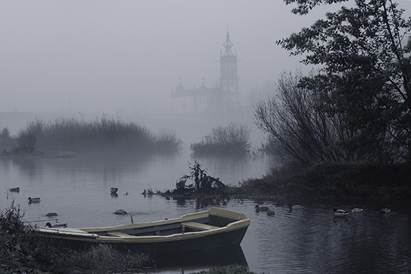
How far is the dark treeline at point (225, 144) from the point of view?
52.3 meters

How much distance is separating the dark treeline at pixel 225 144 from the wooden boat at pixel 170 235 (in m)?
37.8

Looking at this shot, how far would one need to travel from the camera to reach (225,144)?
5269 cm

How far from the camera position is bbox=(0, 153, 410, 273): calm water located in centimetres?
1228

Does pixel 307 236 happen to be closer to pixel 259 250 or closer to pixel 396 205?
pixel 259 250

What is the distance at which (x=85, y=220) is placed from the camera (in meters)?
17.8

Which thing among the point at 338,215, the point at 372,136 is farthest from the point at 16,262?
the point at 372,136

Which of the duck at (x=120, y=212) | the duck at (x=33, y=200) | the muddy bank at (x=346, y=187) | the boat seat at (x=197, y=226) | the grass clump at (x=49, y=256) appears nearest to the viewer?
the grass clump at (x=49, y=256)

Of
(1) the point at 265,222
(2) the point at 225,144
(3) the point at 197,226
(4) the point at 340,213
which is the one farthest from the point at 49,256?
(2) the point at 225,144

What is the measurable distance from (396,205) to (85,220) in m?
9.07

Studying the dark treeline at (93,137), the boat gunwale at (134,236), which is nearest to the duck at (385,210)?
the boat gunwale at (134,236)

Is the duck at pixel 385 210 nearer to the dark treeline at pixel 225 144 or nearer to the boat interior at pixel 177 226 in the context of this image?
the boat interior at pixel 177 226

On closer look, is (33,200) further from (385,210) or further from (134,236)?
(385,210)

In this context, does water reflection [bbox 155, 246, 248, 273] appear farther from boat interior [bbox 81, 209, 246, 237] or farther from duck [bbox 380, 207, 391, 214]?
duck [bbox 380, 207, 391, 214]

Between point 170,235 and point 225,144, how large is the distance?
132 feet
